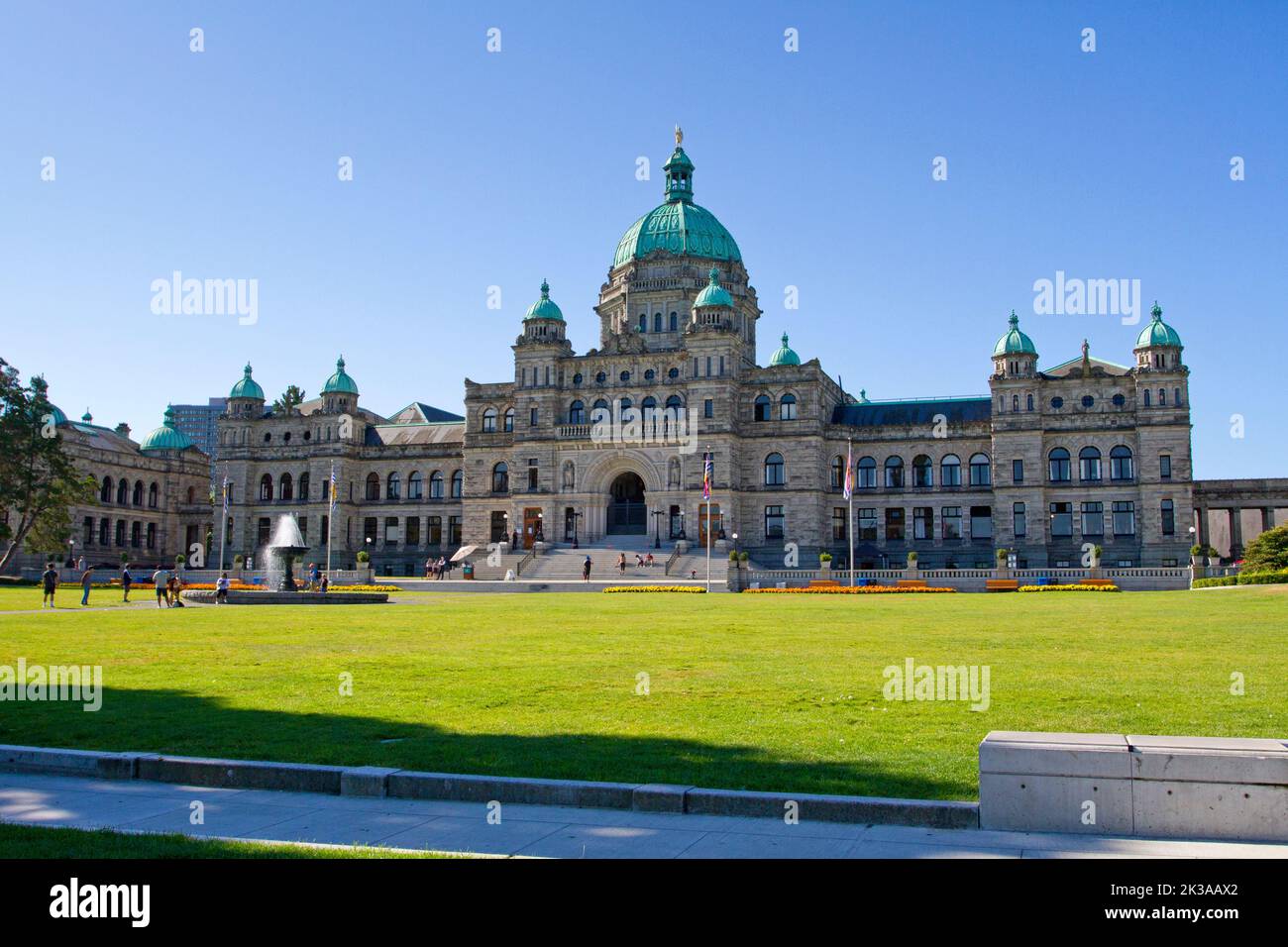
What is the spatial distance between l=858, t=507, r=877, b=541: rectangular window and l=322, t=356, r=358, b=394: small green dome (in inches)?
1694

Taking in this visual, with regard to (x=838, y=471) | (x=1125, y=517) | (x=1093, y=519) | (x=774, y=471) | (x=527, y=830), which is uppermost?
(x=838, y=471)

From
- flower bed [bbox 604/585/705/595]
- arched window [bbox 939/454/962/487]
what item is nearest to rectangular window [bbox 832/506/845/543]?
arched window [bbox 939/454/962/487]

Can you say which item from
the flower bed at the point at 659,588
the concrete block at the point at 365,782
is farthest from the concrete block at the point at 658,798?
the flower bed at the point at 659,588

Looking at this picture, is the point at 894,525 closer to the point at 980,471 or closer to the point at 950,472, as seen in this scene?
the point at 950,472

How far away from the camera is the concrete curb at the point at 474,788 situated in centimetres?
954

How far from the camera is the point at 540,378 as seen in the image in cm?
8131

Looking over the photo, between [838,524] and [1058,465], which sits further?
[838,524]

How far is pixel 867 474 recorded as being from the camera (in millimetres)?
79750

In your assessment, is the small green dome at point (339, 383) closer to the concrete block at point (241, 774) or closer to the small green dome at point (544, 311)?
the small green dome at point (544, 311)

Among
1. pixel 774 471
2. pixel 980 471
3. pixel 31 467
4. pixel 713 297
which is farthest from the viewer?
pixel 774 471

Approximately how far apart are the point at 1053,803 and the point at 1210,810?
3.90 ft

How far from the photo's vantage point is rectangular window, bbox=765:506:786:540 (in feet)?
252

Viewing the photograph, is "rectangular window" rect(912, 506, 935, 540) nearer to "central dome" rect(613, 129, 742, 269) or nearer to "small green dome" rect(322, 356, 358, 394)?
"central dome" rect(613, 129, 742, 269)

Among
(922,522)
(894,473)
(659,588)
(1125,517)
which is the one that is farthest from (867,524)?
(659,588)
